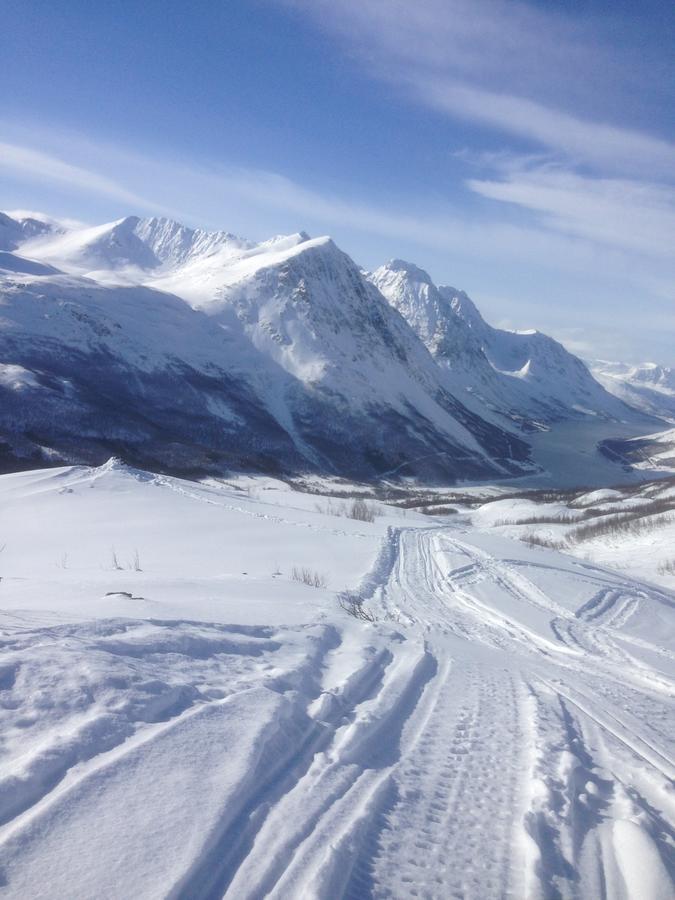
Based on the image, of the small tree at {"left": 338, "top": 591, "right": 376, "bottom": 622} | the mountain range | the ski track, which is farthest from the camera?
the mountain range

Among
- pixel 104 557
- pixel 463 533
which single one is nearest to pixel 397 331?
pixel 463 533

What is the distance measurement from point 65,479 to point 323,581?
70.4ft

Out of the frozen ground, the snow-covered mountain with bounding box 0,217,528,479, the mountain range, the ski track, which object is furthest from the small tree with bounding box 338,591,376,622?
the snow-covered mountain with bounding box 0,217,528,479

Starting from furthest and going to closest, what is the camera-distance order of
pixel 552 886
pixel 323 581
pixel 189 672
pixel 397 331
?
pixel 397 331 < pixel 323 581 < pixel 189 672 < pixel 552 886

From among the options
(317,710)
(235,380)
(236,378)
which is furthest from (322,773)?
(236,378)

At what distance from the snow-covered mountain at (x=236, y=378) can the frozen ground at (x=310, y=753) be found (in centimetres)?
5960

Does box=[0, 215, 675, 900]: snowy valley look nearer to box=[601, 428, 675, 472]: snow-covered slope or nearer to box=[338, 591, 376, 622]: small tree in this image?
box=[338, 591, 376, 622]: small tree

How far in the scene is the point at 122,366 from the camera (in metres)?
99.4

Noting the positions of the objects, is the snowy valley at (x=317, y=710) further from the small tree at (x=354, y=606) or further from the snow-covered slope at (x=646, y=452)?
the snow-covered slope at (x=646, y=452)

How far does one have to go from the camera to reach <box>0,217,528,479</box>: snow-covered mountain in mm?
76562

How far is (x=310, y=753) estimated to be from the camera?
15.7ft

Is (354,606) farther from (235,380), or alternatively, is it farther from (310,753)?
(235,380)

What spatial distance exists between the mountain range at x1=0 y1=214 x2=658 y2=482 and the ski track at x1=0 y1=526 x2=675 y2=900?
60260mm

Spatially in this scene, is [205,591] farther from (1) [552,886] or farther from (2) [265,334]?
(2) [265,334]
